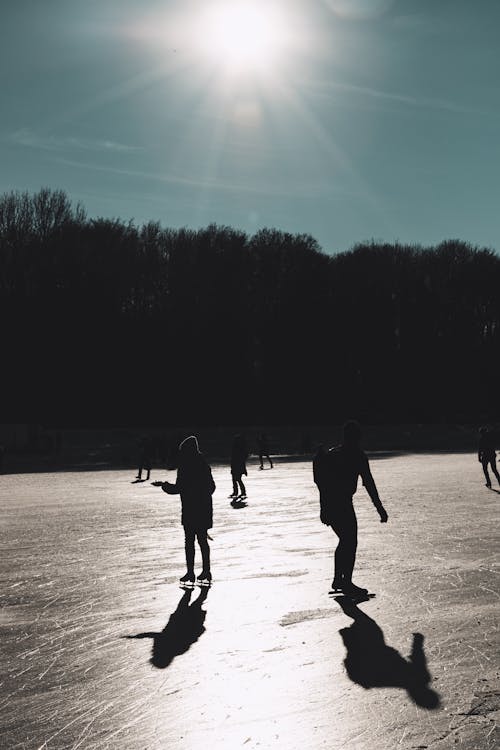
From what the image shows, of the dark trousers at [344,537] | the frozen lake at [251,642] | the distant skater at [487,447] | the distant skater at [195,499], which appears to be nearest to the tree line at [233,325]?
the distant skater at [487,447]

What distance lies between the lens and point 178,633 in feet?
21.4

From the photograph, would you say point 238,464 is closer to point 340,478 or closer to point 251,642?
point 340,478

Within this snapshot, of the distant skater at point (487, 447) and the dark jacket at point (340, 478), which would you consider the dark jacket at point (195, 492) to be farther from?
the distant skater at point (487, 447)

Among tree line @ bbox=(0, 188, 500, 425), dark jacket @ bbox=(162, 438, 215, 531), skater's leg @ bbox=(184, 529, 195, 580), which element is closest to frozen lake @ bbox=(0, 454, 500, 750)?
skater's leg @ bbox=(184, 529, 195, 580)

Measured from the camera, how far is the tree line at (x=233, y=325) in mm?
49094

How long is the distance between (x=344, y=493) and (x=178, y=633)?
7.21ft

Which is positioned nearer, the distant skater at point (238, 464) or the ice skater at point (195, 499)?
the ice skater at point (195, 499)

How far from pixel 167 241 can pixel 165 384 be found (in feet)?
29.5

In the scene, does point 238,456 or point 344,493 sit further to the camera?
point 238,456

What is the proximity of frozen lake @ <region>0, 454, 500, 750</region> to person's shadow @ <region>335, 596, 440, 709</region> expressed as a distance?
0.06ft

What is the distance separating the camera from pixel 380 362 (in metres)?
59.7

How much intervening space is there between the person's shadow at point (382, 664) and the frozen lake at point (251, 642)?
18 mm

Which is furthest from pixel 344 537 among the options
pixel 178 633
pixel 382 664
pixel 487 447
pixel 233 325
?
pixel 233 325

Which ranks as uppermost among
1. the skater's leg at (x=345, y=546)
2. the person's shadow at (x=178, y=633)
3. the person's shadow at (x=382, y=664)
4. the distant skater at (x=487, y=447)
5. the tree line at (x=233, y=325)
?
the tree line at (x=233, y=325)
